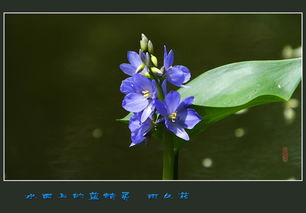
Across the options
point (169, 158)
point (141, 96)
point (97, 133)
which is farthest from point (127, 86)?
point (97, 133)

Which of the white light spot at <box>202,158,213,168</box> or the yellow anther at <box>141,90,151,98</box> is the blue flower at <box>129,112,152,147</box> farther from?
the white light spot at <box>202,158,213,168</box>

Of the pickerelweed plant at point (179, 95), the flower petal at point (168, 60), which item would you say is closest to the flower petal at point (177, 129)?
the pickerelweed plant at point (179, 95)

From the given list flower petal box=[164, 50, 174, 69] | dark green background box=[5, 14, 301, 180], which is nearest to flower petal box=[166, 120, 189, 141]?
flower petal box=[164, 50, 174, 69]

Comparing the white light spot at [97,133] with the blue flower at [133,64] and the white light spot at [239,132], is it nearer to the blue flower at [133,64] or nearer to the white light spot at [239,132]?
the white light spot at [239,132]

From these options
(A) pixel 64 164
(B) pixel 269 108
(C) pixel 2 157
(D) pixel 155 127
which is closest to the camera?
(D) pixel 155 127

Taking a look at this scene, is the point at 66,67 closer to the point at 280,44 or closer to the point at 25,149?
the point at 25,149

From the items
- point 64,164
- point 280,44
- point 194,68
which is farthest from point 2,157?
point 280,44
